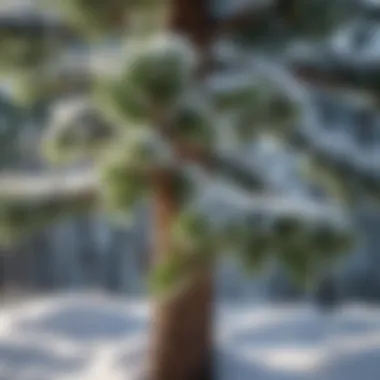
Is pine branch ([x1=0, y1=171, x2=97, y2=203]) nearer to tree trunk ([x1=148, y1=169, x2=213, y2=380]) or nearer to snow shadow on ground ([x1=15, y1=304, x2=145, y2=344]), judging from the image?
tree trunk ([x1=148, y1=169, x2=213, y2=380])

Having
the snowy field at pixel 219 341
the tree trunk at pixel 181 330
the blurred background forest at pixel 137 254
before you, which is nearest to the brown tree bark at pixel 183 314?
the tree trunk at pixel 181 330

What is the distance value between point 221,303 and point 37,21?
1.06 meters

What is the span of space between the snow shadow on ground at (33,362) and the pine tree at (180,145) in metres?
0.30

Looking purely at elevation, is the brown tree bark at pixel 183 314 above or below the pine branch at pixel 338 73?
below

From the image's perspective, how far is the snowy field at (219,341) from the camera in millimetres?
1694

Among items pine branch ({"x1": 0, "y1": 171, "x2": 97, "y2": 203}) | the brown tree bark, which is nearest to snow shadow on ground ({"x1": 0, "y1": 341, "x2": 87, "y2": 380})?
the brown tree bark

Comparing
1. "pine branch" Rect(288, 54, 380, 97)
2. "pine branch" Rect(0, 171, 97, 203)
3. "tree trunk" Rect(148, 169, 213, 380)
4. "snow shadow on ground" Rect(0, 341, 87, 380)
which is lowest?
"tree trunk" Rect(148, 169, 213, 380)

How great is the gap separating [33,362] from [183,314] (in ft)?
1.58

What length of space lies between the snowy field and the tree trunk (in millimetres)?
117

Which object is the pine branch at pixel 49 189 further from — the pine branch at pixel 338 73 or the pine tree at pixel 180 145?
the pine branch at pixel 338 73

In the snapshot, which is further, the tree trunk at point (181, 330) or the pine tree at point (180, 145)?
the tree trunk at point (181, 330)

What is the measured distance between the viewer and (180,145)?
1.37 metres

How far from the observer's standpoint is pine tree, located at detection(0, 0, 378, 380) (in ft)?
3.38

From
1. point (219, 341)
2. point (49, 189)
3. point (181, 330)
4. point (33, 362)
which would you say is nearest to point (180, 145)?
point (49, 189)
